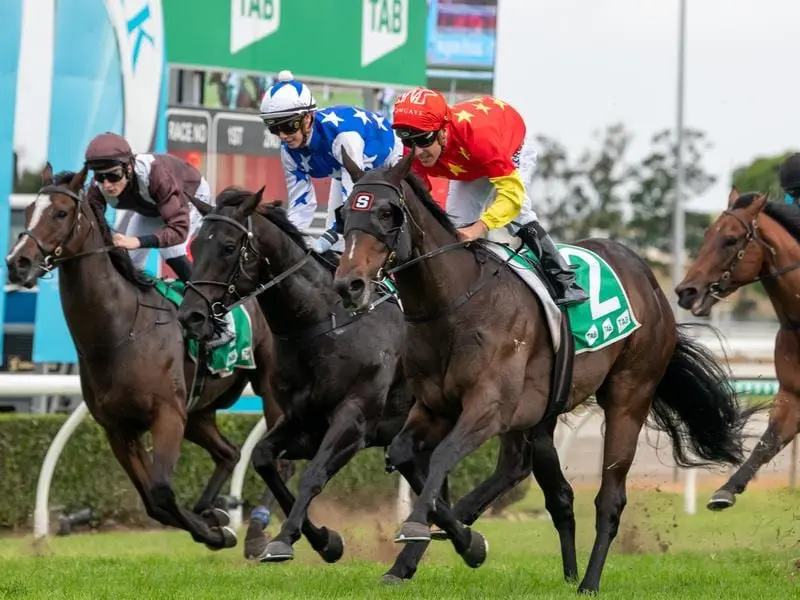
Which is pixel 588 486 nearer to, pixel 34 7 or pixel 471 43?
pixel 471 43

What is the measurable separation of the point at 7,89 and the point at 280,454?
→ 4223 mm

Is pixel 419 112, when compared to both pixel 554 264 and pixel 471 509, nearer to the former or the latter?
pixel 554 264

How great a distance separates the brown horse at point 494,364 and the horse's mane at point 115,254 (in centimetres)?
170

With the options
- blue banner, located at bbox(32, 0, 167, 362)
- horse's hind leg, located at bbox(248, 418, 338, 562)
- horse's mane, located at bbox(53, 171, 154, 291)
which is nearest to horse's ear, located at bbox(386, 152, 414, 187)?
horse's hind leg, located at bbox(248, 418, 338, 562)

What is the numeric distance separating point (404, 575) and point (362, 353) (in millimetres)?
912

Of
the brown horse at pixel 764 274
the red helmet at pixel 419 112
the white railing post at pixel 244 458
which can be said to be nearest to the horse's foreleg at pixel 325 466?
the red helmet at pixel 419 112

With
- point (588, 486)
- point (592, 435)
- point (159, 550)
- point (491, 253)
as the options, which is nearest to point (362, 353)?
point (491, 253)

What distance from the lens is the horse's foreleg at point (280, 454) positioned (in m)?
6.07

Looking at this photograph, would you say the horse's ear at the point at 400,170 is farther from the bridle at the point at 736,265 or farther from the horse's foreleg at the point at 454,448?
the bridle at the point at 736,265

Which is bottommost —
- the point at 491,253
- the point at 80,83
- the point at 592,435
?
the point at 592,435

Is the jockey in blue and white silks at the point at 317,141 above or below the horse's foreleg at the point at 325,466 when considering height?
above

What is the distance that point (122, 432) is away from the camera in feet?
21.8

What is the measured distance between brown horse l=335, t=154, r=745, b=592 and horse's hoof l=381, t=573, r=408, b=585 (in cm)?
31

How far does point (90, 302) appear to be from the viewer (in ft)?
21.3
